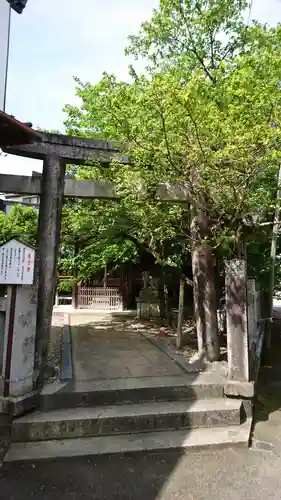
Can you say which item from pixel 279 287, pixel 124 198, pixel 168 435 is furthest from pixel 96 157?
pixel 279 287

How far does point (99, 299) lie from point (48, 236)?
33.9ft

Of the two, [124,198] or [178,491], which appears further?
[124,198]

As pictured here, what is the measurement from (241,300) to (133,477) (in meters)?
3.04

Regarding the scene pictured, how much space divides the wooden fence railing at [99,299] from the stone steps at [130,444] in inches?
Result: 443

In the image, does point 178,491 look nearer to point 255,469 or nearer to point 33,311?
point 255,469

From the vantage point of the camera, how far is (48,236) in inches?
235

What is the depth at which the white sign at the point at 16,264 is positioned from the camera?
4.91 meters

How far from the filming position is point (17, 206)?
18922 mm

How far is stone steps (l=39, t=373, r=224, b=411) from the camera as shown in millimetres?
5027

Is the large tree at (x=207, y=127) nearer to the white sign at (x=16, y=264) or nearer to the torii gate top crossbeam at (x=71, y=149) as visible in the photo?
the torii gate top crossbeam at (x=71, y=149)

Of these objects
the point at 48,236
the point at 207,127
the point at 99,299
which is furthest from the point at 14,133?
the point at 99,299

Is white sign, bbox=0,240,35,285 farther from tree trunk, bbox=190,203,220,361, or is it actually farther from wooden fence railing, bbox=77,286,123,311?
wooden fence railing, bbox=77,286,123,311

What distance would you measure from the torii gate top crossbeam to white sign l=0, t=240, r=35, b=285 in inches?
71.2

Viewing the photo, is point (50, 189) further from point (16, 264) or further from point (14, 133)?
point (16, 264)
